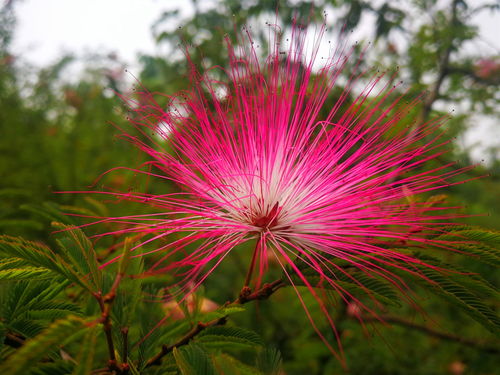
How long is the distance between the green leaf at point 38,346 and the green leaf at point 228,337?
47 cm

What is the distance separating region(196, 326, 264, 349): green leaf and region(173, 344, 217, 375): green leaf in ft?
0.46

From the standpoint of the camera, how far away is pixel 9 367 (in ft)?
2.18

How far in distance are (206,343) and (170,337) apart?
0.24 metres

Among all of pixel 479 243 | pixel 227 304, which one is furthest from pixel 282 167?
pixel 479 243

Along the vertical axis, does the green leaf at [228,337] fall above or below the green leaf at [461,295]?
below

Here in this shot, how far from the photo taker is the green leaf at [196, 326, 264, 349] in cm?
112

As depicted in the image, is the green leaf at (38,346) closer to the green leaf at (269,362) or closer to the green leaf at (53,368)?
the green leaf at (53,368)

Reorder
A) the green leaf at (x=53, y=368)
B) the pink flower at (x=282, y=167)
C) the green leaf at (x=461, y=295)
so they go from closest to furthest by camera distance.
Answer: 1. the green leaf at (x=53, y=368)
2. the green leaf at (x=461, y=295)
3. the pink flower at (x=282, y=167)

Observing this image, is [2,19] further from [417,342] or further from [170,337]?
[417,342]

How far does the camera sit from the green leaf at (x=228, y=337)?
1.12 meters

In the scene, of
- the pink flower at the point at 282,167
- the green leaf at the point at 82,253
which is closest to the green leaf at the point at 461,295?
the pink flower at the point at 282,167

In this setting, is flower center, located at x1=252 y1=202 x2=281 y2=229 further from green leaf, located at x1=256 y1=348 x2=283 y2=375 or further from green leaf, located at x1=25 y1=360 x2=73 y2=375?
green leaf, located at x1=25 y1=360 x2=73 y2=375

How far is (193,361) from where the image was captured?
935 mm

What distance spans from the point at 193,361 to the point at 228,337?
20 cm
